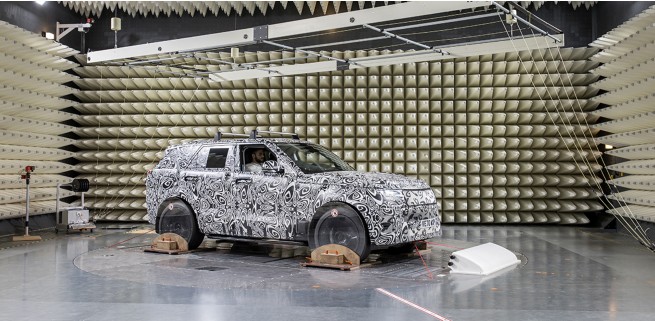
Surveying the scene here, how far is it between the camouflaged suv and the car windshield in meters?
0.02

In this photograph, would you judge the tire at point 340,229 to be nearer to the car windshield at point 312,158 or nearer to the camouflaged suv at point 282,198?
the camouflaged suv at point 282,198

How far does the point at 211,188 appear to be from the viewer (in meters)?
8.77

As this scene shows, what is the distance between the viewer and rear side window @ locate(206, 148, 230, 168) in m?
8.85

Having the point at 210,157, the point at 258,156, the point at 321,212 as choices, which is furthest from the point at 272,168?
the point at 210,157

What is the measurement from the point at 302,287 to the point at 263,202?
7.19ft

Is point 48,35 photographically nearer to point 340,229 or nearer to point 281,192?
point 281,192

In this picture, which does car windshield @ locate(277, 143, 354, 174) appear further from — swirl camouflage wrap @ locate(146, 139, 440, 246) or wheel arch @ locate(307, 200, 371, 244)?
wheel arch @ locate(307, 200, 371, 244)

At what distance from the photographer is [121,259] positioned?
829 centimetres

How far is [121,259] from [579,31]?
10.9m

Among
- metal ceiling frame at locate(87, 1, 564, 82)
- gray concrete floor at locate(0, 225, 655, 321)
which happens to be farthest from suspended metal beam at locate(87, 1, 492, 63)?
gray concrete floor at locate(0, 225, 655, 321)

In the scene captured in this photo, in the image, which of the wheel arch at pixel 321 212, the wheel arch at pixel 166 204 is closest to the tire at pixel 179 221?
the wheel arch at pixel 166 204

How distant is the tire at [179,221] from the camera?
9.01 meters

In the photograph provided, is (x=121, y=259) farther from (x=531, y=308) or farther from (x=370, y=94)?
(x=370, y=94)

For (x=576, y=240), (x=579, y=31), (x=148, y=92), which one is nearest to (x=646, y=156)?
(x=576, y=240)
